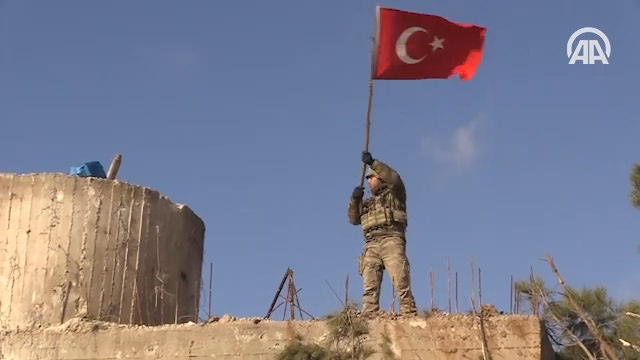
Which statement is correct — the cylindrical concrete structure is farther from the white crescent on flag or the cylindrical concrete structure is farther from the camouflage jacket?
the white crescent on flag

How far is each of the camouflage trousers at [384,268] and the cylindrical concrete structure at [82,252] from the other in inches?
75.6

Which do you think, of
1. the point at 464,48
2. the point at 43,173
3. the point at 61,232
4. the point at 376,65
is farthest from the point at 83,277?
the point at 464,48

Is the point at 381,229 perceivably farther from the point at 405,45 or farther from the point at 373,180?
the point at 405,45

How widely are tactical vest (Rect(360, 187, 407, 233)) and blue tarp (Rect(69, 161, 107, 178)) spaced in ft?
8.70

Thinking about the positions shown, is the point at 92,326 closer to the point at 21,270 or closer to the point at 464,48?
the point at 21,270

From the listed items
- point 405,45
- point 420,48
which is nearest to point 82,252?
point 405,45

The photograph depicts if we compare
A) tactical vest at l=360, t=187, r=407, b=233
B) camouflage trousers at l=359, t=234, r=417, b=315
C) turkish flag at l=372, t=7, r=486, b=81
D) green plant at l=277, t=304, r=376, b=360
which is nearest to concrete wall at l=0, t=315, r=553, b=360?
green plant at l=277, t=304, r=376, b=360

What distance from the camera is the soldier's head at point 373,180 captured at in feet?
33.5

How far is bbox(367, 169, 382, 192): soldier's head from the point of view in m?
10.2

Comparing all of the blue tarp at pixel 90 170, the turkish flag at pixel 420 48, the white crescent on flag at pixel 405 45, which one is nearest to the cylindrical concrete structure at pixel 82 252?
the blue tarp at pixel 90 170

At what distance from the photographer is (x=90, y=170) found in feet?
34.3

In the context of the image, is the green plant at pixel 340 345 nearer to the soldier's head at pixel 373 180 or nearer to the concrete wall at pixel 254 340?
Answer: the concrete wall at pixel 254 340

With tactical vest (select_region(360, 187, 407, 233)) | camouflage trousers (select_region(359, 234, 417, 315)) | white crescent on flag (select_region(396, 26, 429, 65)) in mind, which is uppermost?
white crescent on flag (select_region(396, 26, 429, 65))

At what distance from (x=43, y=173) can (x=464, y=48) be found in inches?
181
